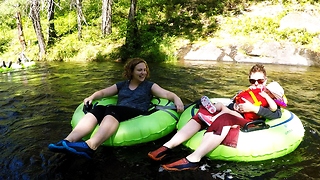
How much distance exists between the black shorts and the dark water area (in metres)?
0.36

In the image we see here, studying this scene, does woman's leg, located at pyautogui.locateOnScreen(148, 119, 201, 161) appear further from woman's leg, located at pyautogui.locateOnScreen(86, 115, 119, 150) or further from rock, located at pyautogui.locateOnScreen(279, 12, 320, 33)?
rock, located at pyautogui.locateOnScreen(279, 12, 320, 33)

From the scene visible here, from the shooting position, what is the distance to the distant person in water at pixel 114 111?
3.05 m

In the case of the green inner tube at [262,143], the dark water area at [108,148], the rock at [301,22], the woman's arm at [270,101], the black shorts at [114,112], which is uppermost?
the rock at [301,22]

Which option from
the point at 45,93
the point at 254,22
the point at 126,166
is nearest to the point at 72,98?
the point at 45,93

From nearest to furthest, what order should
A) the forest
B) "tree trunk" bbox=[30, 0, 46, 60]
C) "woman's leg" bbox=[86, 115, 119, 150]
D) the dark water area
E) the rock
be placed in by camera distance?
the dark water area → "woman's leg" bbox=[86, 115, 119, 150] → the rock → the forest → "tree trunk" bbox=[30, 0, 46, 60]

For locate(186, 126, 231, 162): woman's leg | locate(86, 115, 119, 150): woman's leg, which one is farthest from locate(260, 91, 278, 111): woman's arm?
locate(86, 115, 119, 150): woman's leg

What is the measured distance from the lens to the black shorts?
3600 millimetres

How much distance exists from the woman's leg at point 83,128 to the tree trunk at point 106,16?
10733 mm

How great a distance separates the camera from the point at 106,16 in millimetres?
13594

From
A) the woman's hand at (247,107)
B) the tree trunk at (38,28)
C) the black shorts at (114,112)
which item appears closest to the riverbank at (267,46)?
the tree trunk at (38,28)

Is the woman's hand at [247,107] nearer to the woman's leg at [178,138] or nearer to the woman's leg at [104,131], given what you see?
the woman's leg at [178,138]

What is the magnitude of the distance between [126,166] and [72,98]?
3258 mm

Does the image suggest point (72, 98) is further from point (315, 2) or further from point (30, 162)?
point (315, 2)

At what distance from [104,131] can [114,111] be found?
35 centimetres
